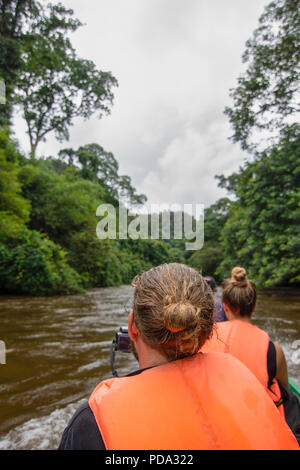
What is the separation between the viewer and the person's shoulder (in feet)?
2.86

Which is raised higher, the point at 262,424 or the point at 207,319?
the point at 207,319

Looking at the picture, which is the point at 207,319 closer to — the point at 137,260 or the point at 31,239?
the point at 31,239

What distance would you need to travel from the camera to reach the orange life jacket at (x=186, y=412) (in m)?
0.84

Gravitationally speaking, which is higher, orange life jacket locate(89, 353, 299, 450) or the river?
orange life jacket locate(89, 353, 299, 450)

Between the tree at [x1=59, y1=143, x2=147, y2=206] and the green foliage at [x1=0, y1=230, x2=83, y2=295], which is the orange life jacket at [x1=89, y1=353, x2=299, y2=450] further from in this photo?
the tree at [x1=59, y1=143, x2=147, y2=206]

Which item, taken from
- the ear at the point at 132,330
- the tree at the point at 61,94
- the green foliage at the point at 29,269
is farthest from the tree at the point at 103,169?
the ear at the point at 132,330

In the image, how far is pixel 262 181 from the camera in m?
12.5

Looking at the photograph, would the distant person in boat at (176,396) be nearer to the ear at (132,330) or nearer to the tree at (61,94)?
the ear at (132,330)

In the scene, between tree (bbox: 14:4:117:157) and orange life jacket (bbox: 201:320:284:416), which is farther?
tree (bbox: 14:4:117:157)

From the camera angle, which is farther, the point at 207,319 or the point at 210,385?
the point at 207,319

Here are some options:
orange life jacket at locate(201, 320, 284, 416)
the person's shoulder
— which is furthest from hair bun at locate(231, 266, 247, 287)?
the person's shoulder

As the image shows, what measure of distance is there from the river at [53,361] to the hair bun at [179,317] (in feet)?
1.70

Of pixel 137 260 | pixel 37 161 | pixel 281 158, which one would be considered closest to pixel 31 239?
pixel 37 161
